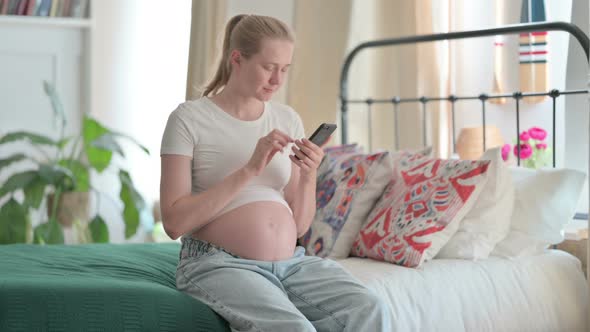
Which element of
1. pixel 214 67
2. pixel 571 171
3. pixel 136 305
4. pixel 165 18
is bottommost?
pixel 136 305

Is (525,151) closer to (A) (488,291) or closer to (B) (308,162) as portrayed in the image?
(A) (488,291)

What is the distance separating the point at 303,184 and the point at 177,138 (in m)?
0.31

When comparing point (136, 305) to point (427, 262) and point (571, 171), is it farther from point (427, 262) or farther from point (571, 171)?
point (571, 171)

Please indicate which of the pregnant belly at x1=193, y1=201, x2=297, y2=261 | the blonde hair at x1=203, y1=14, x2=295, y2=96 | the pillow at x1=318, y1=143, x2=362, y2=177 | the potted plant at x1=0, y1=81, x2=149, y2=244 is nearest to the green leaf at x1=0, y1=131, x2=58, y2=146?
the potted plant at x1=0, y1=81, x2=149, y2=244

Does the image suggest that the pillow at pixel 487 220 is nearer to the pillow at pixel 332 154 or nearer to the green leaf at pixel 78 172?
the pillow at pixel 332 154

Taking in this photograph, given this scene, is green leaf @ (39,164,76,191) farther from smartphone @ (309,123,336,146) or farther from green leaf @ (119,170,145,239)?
smartphone @ (309,123,336,146)

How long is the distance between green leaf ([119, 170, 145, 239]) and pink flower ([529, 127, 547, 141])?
6.15 feet

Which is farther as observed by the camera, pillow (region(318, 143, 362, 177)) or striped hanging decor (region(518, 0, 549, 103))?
striped hanging decor (region(518, 0, 549, 103))

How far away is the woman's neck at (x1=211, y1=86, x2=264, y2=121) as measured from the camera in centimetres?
209

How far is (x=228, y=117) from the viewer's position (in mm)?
2066

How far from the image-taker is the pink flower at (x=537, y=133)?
120 inches

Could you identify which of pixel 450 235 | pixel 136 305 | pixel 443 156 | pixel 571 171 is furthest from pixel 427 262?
pixel 443 156

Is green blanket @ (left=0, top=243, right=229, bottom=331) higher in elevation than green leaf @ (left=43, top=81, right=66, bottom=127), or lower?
lower

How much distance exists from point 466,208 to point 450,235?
9 cm
